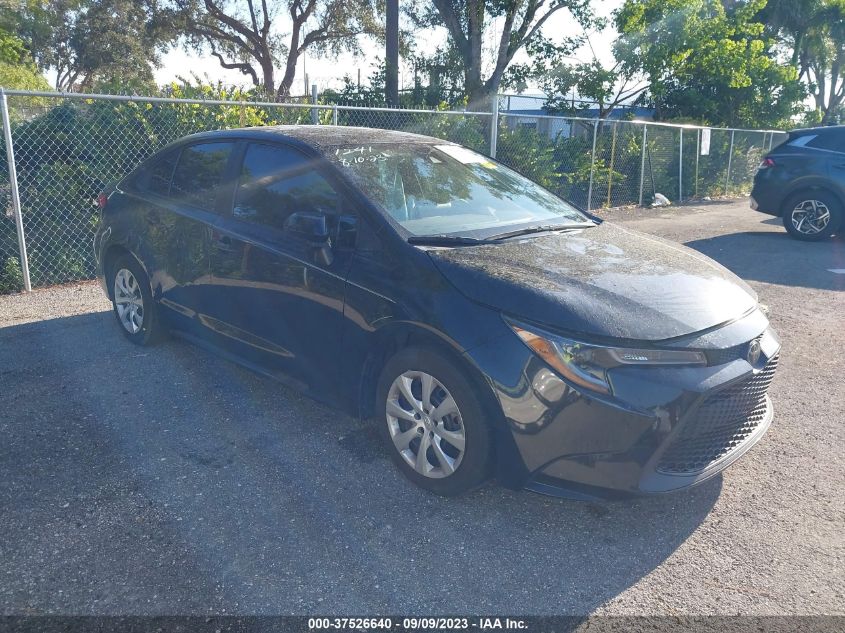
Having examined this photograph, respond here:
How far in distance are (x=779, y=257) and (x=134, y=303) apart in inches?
320

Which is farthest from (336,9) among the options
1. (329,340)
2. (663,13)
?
(329,340)

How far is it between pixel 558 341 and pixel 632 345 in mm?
301

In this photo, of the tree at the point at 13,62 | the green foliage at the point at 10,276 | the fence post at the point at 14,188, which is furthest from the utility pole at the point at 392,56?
the tree at the point at 13,62

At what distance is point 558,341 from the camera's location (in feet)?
9.43

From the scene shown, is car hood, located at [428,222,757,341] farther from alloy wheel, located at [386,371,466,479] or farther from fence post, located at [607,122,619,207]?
fence post, located at [607,122,619,207]

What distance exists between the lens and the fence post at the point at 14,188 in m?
6.50

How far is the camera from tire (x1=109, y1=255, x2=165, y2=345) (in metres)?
5.07

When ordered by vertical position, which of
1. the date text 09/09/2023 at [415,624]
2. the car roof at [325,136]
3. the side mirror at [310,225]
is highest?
the car roof at [325,136]

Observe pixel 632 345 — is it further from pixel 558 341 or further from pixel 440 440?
pixel 440 440

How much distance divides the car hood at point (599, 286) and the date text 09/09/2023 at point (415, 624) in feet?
3.81

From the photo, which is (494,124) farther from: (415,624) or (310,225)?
(415,624)

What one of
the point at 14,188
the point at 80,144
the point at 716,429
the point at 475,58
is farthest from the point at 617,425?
the point at 475,58

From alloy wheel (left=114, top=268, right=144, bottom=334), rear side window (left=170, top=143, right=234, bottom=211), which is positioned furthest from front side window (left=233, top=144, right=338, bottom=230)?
alloy wheel (left=114, top=268, right=144, bottom=334)

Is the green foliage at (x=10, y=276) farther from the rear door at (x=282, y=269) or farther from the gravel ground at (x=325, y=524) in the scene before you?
the rear door at (x=282, y=269)
